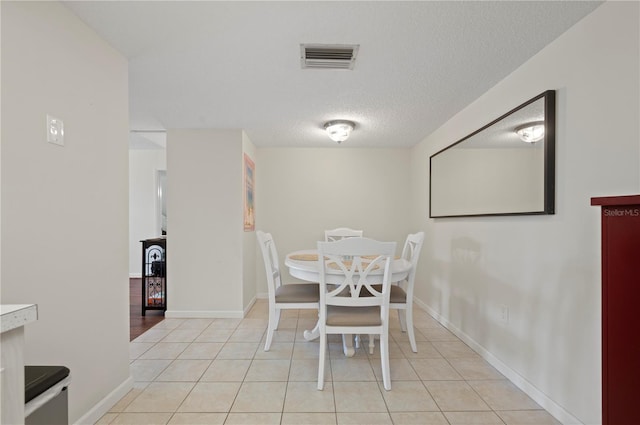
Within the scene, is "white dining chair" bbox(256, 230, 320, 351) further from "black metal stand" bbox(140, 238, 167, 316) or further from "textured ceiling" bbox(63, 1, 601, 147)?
"black metal stand" bbox(140, 238, 167, 316)

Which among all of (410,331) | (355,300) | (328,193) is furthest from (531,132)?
(328,193)

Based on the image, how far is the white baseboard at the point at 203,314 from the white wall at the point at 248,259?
0.40ft

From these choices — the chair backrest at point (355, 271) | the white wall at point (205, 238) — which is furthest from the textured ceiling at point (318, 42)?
the chair backrest at point (355, 271)

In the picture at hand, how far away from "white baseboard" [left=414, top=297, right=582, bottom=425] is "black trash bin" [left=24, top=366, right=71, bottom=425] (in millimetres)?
2235

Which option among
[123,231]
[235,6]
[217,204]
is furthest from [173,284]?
[235,6]

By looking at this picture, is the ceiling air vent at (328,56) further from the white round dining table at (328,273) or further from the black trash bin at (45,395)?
the black trash bin at (45,395)

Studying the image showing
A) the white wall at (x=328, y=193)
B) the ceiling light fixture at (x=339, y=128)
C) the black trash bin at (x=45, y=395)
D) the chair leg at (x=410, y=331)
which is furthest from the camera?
Result: the white wall at (x=328, y=193)

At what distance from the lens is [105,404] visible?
1.80m

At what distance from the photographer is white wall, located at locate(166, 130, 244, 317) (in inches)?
143

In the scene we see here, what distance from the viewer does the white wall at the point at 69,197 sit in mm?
1291

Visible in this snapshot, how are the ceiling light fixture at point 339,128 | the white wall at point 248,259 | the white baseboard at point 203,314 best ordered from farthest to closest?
the white wall at point 248,259, the white baseboard at point 203,314, the ceiling light fixture at point 339,128

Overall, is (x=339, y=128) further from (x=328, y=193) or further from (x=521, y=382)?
(x=521, y=382)

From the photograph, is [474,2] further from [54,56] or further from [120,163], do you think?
[120,163]

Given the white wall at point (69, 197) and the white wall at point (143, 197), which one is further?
the white wall at point (143, 197)
